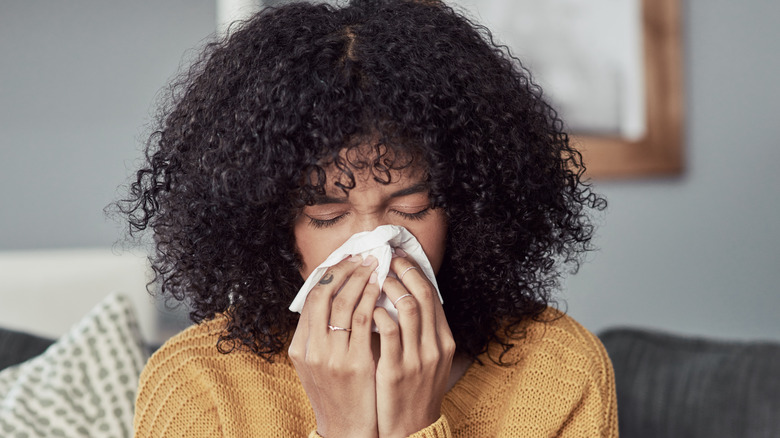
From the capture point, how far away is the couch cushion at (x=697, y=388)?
159 cm

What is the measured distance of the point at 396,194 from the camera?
994mm

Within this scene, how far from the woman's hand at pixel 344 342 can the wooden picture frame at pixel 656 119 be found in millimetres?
1410

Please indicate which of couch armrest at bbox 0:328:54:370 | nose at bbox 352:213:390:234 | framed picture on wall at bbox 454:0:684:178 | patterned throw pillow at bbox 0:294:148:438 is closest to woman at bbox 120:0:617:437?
nose at bbox 352:213:390:234

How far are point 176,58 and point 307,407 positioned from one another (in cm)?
138

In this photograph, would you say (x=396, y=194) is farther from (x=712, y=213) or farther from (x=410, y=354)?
(x=712, y=213)

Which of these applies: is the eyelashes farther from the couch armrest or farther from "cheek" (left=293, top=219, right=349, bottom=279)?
the couch armrest

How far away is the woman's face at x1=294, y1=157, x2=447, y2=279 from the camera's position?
3.21 ft

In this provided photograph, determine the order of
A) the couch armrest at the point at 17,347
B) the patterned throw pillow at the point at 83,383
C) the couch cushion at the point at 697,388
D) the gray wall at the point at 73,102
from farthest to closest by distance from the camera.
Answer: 1. the gray wall at the point at 73,102
2. the couch cushion at the point at 697,388
3. the couch armrest at the point at 17,347
4. the patterned throw pillow at the point at 83,383

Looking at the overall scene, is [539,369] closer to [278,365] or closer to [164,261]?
[278,365]

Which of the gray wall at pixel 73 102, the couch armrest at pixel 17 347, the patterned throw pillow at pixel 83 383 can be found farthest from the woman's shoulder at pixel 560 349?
the gray wall at pixel 73 102

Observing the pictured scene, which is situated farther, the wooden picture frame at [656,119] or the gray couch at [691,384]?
the wooden picture frame at [656,119]

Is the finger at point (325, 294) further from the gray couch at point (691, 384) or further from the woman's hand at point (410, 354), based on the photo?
the gray couch at point (691, 384)

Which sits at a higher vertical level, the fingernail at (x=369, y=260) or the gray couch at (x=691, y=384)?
the fingernail at (x=369, y=260)

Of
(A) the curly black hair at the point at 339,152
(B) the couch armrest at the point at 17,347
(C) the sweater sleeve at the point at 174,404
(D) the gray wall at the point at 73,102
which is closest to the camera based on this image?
(A) the curly black hair at the point at 339,152
